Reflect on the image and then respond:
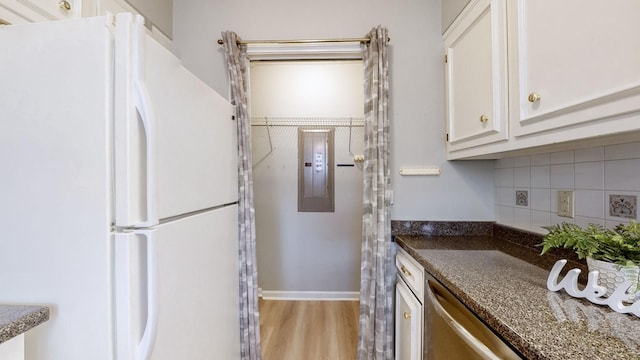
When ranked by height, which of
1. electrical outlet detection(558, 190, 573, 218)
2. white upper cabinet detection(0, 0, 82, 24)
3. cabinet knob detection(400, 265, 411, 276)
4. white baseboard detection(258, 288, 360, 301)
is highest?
white upper cabinet detection(0, 0, 82, 24)

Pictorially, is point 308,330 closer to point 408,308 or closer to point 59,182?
point 408,308

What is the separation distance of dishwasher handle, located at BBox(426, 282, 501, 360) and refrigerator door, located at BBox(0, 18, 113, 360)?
1029 millimetres

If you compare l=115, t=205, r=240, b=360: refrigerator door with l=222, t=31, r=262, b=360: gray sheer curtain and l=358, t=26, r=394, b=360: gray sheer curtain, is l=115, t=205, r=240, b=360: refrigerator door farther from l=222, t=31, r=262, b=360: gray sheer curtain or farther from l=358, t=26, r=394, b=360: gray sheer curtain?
l=358, t=26, r=394, b=360: gray sheer curtain

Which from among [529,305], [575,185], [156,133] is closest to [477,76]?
[575,185]

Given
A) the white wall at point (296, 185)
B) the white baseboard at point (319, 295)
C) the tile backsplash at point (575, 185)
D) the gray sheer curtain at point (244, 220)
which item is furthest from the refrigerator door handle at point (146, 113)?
the white baseboard at point (319, 295)

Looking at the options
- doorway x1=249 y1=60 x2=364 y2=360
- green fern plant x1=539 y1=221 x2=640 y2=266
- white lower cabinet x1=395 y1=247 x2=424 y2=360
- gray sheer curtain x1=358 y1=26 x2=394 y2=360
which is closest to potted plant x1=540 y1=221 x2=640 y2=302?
green fern plant x1=539 y1=221 x2=640 y2=266

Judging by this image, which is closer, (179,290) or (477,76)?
(179,290)

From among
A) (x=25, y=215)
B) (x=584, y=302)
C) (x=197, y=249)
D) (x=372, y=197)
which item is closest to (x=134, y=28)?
(x=25, y=215)

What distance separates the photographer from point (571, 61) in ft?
2.61

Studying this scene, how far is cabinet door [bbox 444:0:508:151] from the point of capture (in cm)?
113

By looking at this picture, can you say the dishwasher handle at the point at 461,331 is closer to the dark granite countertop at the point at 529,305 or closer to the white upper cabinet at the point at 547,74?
the dark granite countertop at the point at 529,305

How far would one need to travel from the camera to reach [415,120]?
1.71 metres

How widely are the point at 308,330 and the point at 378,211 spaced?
139 centimetres

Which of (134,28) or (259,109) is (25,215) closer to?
(134,28)
